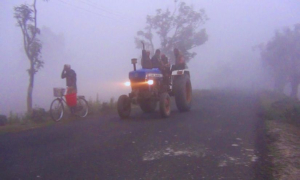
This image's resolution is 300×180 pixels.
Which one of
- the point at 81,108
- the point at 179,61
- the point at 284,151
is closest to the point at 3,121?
the point at 81,108

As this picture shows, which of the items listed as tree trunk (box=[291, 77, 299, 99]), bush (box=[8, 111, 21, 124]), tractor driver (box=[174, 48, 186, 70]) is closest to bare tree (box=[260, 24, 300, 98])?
tree trunk (box=[291, 77, 299, 99])

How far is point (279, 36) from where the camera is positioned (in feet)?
143

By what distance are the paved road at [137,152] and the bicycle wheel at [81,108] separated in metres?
2.63

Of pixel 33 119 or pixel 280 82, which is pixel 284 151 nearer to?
pixel 33 119

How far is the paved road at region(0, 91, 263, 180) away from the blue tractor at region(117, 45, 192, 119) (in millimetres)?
1337

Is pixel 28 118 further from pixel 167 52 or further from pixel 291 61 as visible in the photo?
pixel 291 61

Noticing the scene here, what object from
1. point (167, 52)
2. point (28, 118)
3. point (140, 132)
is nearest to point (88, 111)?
point (28, 118)

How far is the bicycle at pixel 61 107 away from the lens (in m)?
10.4

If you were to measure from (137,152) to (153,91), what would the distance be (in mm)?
4465

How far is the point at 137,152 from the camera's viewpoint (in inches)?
229

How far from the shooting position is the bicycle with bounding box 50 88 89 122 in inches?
408

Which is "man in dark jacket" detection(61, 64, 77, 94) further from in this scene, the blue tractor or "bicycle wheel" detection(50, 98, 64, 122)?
the blue tractor

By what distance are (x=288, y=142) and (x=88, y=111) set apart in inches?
304

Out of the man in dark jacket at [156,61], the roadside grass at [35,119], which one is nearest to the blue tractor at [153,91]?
the man in dark jacket at [156,61]
